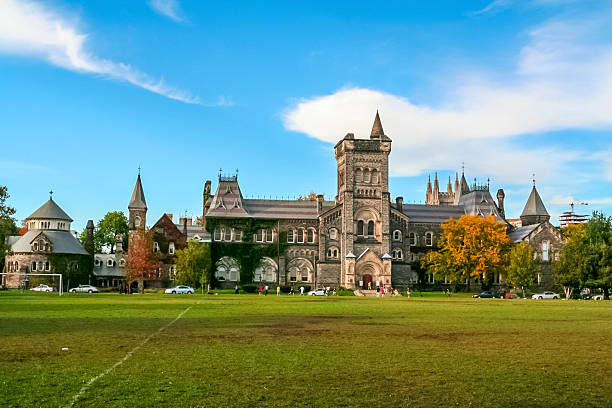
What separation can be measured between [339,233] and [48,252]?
3933cm

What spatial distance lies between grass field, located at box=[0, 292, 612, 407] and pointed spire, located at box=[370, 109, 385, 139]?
6966cm

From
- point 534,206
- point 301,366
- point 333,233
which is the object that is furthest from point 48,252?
point 301,366

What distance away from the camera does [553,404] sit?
38.4 feet

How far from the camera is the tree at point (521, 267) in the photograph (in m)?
82.5

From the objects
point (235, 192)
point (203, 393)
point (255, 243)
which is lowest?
point (203, 393)

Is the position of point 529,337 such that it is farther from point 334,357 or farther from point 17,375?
point 17,375

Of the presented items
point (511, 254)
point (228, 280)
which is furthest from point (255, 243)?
point (511, 254)

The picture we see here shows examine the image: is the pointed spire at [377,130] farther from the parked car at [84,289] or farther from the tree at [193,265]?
the parked car at [84,289]

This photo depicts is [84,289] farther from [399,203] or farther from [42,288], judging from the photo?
[399,203]

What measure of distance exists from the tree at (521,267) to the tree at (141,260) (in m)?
46.0

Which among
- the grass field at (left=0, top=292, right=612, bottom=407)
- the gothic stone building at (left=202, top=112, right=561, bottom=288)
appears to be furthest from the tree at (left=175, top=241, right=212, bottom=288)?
the grass field at (left=0, top=292, right=612, bottom=407)

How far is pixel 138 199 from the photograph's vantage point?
97.6 metres

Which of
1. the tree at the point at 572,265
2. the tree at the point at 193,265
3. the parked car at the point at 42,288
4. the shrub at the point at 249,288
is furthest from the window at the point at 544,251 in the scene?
the parked car at the point at 42,288

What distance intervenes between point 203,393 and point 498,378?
611cm
